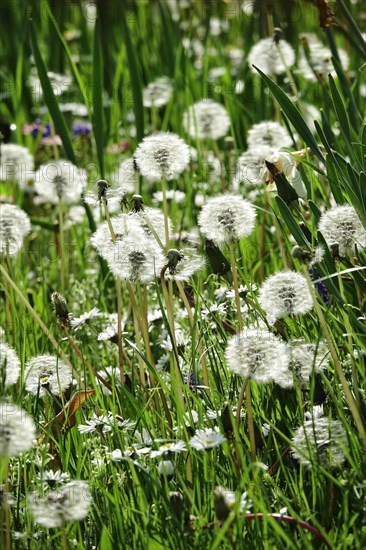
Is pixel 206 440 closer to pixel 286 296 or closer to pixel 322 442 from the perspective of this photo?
→ pixel 322 442

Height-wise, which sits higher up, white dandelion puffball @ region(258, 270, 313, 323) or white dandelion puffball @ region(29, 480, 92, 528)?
white dandelion puffball @ region(258, 270, 313, 323)

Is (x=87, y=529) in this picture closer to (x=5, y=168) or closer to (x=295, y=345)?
(x=295, y=345)

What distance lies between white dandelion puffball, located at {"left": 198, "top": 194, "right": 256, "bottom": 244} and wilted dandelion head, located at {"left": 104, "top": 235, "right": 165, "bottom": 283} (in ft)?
0.38

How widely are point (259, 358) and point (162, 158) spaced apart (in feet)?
1.95

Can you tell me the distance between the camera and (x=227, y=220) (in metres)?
1.78

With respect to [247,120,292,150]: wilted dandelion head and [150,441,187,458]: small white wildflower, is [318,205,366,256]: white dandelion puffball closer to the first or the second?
[150,441,187,458]: small white wildflower

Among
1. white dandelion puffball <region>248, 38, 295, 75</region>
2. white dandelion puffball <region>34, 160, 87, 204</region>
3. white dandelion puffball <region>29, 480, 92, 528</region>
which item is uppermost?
white dandelion puffball <region>248, 38, 295, 75</region>

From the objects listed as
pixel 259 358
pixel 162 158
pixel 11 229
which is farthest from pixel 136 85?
pixel 259 358

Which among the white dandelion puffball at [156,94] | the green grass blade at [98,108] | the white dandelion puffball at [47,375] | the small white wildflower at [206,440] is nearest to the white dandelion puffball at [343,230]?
the small white wildflower at [206,440]

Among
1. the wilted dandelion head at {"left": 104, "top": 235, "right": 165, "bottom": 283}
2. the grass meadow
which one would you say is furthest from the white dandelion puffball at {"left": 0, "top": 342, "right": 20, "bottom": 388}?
the wilted dandelion head at {"left": 104, "top": 235, "right": 165, "bottom": 283}

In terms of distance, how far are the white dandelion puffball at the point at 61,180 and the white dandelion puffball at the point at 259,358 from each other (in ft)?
4.60

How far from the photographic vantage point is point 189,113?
3268mm

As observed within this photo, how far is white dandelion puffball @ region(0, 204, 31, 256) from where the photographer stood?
2.24m

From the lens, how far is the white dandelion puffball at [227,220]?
1.77 meters
